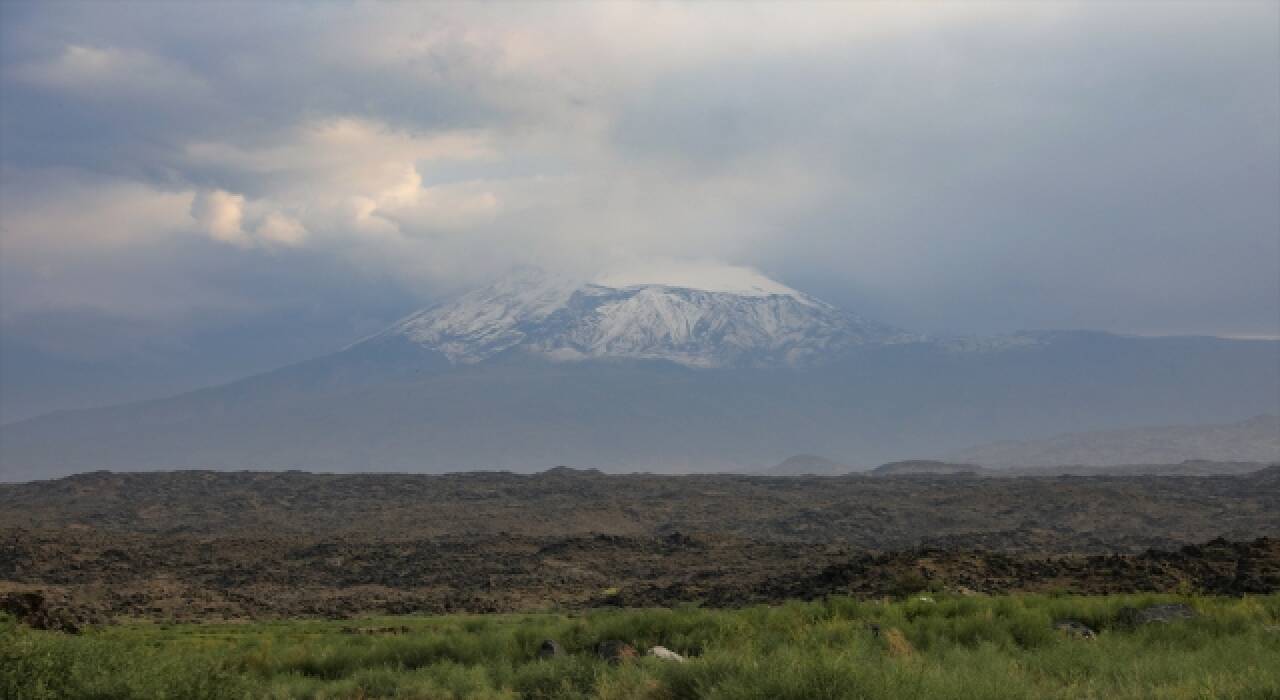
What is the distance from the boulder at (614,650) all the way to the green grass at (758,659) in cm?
35

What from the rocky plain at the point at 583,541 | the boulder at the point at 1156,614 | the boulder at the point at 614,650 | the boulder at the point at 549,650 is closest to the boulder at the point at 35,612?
the rocky plain at the point at 583,541

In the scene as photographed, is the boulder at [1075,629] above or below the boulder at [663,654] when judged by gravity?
below

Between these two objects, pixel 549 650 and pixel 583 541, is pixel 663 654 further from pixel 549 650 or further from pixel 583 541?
pixel 583 541

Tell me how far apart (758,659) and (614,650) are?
247 inches

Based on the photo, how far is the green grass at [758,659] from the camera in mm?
Result: 14227

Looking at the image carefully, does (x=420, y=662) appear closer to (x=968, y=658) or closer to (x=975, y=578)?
(x=968, y=658)

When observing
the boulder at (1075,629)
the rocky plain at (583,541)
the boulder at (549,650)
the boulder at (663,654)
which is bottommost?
the rocky plain at (583,541)

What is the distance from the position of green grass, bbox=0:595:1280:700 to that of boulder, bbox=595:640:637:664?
346mm

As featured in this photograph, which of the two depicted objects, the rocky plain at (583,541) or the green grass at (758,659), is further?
the rocky plain at (583,541)

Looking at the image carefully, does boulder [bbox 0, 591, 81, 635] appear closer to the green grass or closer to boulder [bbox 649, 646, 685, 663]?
the green grass

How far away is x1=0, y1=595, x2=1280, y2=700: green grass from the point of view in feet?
46.7

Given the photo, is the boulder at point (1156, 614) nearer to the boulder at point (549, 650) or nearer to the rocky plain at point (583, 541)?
the rocky plain at point (583, 541)

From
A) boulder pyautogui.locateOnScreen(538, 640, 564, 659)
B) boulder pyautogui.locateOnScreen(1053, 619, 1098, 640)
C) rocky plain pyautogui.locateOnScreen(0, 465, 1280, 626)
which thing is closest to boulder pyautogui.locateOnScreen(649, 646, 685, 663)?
boulder pyautogui.locateOnScreen(538, 640, 564, 659)

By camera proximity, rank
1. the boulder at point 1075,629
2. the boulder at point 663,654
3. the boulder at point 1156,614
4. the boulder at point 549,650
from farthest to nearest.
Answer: the boulder at point 1156,614, the boulder at point 549,650, the boulder at point 1075,629, the boulder at point 663,654
